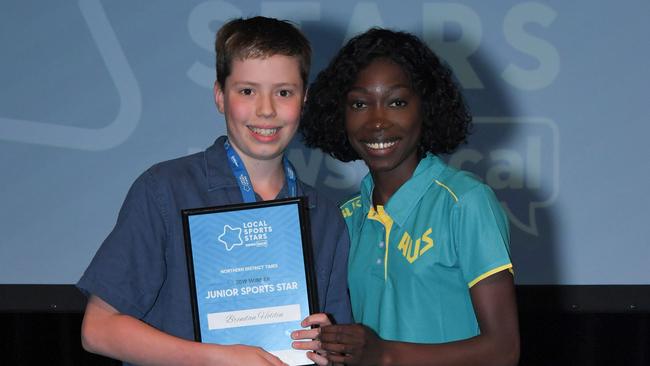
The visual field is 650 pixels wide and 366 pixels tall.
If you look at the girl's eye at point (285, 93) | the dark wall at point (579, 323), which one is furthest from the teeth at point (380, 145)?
the dark wall at point (579, 323)

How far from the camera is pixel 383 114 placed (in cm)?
197

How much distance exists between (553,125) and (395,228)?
180cm

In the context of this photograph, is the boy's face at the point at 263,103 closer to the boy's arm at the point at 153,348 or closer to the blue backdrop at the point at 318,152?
the boy's arm at the point at 153,348

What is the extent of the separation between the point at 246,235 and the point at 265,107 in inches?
10.2

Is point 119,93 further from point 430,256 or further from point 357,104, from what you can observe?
point 430,256

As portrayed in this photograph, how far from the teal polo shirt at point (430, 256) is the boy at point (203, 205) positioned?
4.3 inches

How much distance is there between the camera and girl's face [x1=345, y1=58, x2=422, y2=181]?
197cm

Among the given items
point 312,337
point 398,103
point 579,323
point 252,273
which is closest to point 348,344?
point 312,337

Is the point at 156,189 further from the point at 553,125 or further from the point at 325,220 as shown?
the point at 553,125

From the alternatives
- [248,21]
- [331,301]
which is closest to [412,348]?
[331,301]

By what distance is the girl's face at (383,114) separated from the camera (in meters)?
1.97

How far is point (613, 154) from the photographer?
3.60 m

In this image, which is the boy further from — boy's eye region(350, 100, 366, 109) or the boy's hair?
boy's eye region(350, 100, 366, 109)

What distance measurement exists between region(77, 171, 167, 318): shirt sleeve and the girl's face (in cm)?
49
